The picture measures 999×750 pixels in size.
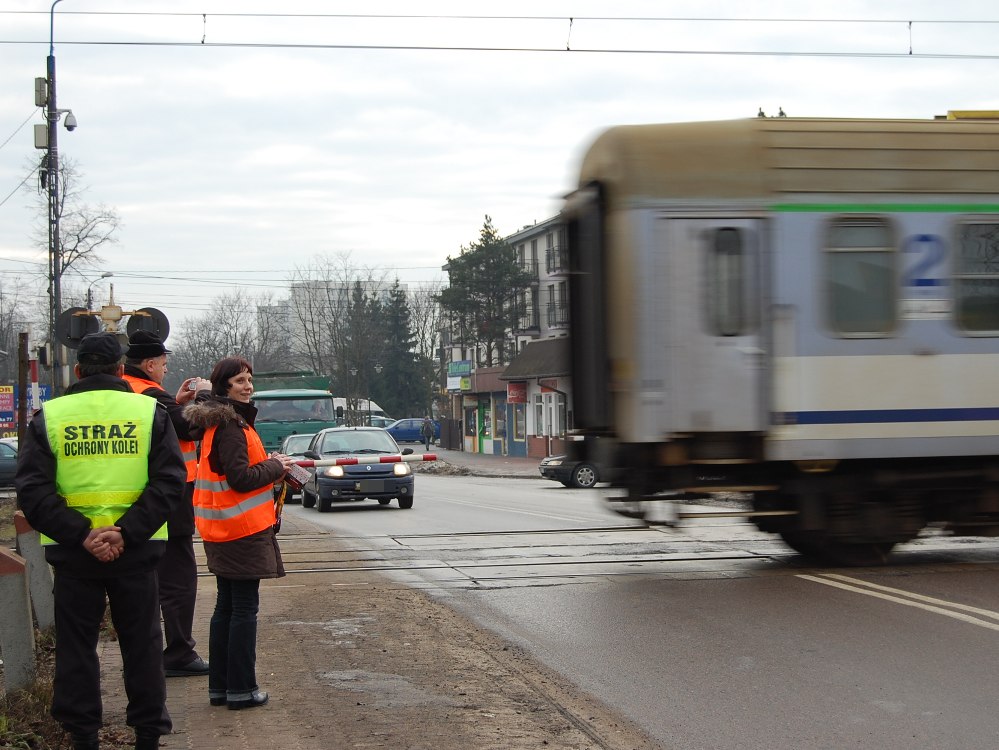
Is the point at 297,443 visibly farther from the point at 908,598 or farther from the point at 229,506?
the point at 229,506

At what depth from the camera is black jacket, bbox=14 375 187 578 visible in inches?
198

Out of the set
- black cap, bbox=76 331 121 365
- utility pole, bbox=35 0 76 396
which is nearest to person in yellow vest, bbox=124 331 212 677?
black cap, bbox=76 331 121 365

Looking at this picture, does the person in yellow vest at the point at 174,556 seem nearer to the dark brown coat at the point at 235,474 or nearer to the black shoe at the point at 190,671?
the black shoe at the point at 190,671

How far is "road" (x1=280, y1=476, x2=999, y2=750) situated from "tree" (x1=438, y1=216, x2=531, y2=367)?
204 ft

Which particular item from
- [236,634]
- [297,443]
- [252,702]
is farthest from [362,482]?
[236,634]

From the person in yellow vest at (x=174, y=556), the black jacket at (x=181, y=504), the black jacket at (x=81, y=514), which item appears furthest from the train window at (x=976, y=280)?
the black jacket at (x=81, y=514)

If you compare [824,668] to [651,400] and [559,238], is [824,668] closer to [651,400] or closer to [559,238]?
[651,400]

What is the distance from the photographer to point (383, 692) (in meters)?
6.88

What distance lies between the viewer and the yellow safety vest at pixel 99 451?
513cm

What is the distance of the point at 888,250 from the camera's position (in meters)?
10.9

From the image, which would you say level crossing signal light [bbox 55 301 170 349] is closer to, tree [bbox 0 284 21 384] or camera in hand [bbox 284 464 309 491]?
camera in hand [bbox 284 464 309 491]

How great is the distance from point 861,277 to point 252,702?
670cm

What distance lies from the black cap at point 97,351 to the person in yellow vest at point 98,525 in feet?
0.10

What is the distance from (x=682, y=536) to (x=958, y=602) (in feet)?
19.0
